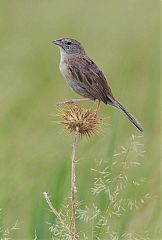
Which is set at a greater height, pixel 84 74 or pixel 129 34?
pixel 129 34

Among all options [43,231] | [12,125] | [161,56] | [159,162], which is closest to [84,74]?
[43,231]

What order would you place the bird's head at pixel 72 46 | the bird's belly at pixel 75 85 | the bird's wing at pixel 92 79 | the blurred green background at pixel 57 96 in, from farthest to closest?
1. the bird's head at pixel 72 46
2. the blurred green background at pixel 57 96
3. the bird's belly at pixel 75 85
4. the bird's wing at pixel 92 79

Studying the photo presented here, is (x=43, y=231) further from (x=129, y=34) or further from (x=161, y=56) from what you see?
(x=129, y=34)

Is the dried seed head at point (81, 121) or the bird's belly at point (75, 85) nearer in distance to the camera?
the dried seed head at point (81, 121)

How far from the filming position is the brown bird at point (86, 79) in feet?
17.7

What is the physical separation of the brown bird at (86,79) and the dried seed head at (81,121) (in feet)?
1.75

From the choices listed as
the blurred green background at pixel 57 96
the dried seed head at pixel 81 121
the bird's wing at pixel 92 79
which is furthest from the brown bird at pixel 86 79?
the dried seed head at pixel 81 121

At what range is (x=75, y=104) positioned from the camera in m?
4.96

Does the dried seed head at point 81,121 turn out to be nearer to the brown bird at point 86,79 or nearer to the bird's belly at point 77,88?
the brown bird at point 86,79

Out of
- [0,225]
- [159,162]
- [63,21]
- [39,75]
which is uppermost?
[63,21]

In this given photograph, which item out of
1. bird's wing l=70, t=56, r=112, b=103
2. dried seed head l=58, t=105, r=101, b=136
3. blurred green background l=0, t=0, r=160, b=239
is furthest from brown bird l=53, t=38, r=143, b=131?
dried seed head l=58, t=105, r=101, b=136

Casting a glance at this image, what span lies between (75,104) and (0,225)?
713mm

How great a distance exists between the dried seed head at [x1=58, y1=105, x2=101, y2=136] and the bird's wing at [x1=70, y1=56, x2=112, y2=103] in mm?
632

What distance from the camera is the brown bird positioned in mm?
5391
